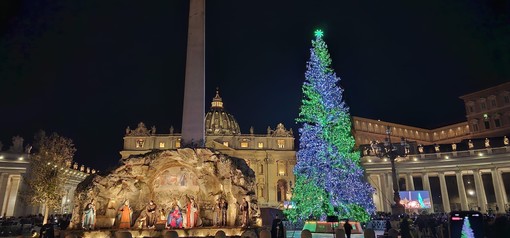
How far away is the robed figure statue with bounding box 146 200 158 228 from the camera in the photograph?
21.4 m

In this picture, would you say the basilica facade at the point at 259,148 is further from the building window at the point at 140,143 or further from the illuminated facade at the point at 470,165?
the illuminated facade at the point at 470,165

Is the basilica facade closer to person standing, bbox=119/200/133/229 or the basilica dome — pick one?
the basilica dome

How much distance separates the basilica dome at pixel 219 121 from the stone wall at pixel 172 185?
274ft

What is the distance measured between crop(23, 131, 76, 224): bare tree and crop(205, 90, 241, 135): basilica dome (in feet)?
230

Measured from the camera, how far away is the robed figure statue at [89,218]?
2011 cm

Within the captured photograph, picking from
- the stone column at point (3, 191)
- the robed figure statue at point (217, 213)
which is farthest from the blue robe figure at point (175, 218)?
the stone column at point (3, 191)

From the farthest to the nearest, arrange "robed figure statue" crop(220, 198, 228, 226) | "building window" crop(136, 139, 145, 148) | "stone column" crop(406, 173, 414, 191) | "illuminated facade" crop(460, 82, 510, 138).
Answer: "building window" crop(136, 139, 145, 148)
"illuminated facade" crop(460, 82, 510, 138)
"stone column" crop(406, 173, 414, 191)
"robed figure statue" crop(220, 198, 228, 226)

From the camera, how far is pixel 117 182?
71.6 feet

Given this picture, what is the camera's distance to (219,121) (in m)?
114

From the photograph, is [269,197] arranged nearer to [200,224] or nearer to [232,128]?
[232,128]

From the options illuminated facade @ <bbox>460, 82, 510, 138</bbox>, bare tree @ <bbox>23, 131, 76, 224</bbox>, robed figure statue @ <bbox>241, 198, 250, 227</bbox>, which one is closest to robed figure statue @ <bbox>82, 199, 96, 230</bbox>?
robed figure statue @ <bbox>241, 198, 250, 227</bbox>

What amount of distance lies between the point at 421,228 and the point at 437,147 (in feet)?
137

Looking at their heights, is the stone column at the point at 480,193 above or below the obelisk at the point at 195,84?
below

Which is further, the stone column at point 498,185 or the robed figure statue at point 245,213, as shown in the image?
the stone column at point 498,185
